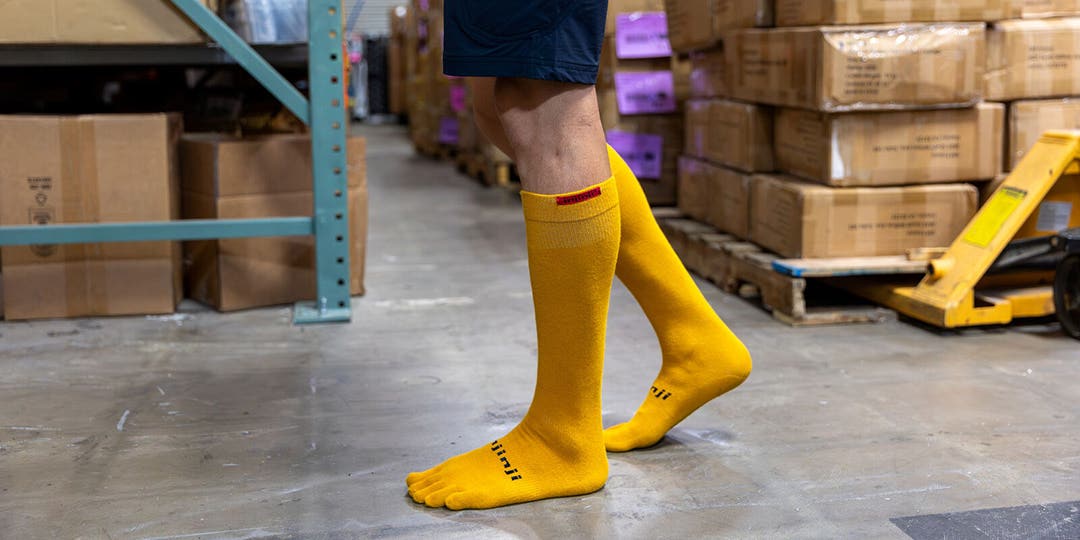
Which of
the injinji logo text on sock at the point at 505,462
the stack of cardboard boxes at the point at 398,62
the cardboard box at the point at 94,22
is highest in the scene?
the stack of cardboard boxes at the point at 398,62

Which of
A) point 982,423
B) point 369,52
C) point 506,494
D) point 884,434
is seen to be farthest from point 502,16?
point 369,52

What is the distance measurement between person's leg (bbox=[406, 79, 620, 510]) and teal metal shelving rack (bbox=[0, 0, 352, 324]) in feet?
5.64

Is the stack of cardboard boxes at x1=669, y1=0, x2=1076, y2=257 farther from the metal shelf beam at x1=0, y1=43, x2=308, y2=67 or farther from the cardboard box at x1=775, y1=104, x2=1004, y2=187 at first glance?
the metal shelf beam at x1=0, y1=43, x2=308, y2=67

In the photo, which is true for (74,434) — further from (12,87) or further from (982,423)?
(12,87)

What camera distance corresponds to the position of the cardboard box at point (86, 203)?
3.54 meters

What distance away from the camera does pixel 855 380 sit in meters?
2.79

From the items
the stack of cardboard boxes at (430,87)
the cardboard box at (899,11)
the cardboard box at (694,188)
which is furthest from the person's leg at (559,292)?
the stack of cardboard boxes at (430,87)

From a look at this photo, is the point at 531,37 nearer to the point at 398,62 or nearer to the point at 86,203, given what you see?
the point at 86,203

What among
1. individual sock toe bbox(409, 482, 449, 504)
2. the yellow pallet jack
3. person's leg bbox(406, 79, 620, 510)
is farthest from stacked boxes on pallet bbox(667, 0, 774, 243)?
individual sock toe bbox(409, 482, 449, 504)

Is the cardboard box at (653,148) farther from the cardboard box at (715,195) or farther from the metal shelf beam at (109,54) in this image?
the metal shelf beam at (109,54)

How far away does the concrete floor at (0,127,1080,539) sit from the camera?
189cm

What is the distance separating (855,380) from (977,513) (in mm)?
928

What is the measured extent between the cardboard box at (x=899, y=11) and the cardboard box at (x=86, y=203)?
219 cm

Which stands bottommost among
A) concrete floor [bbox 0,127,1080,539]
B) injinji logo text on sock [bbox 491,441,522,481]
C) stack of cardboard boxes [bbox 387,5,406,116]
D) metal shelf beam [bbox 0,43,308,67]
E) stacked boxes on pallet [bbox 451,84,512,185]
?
concrete floor [bbox 0,127,1080,539]
